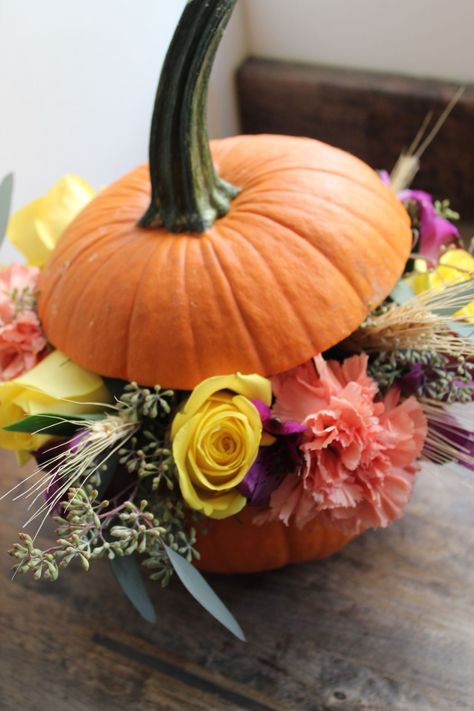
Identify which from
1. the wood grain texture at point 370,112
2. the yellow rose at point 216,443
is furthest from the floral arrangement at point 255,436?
the wood grain texture at point 370,112

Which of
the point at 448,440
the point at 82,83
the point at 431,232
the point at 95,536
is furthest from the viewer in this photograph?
the point at 82,83

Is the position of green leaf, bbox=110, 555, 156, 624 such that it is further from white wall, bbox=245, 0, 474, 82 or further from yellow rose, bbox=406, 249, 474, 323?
white wall, bbox=245, 0, 474, 82

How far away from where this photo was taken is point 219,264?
59cm

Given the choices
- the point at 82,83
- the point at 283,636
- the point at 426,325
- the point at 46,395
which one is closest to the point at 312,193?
the point at 426,325

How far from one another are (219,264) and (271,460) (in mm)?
154

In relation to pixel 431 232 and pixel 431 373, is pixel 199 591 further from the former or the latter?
pixel 431 232

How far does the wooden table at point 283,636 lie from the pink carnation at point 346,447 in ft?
0.41

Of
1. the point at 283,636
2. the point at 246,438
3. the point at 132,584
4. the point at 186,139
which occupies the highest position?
the point at 186,139

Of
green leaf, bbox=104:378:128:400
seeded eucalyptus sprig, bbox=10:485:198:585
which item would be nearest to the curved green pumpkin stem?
green leaf, bbox=104:378:128:400

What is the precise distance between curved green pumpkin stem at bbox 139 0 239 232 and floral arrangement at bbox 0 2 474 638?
14 cm

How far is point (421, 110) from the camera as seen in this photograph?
108 cm

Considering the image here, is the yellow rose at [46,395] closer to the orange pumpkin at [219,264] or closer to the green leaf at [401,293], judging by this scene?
the orange pumpkin at [219,264]

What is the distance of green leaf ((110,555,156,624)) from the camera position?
1.89ft

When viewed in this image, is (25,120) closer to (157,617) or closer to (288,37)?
(288,37)
